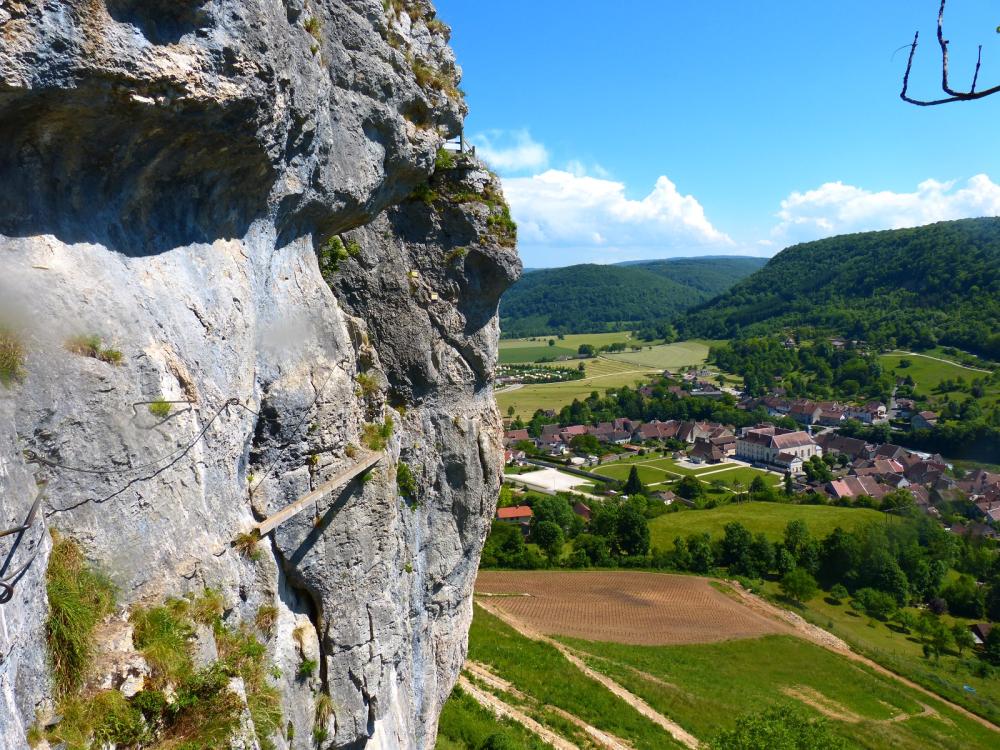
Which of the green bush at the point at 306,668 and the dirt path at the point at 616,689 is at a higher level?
the green bush at the point at 306,668

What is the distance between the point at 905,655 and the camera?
141 feet

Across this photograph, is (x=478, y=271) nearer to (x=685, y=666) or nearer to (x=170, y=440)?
(x=170, y=440)

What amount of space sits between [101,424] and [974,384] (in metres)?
138

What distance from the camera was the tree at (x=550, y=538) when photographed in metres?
53.1

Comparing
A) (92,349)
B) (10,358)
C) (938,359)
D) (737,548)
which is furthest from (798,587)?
(938,359)

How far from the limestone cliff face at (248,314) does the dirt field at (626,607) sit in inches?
1012

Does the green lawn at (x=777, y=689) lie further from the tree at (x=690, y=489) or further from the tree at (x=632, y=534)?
the tree at (x=690, y=489)

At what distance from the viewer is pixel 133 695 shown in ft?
19.2

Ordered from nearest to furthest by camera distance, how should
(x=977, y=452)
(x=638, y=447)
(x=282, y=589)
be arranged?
(x=282, y=589), (x=977, y=452), (x=638, y=447)

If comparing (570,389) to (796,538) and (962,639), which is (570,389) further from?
(962,639)

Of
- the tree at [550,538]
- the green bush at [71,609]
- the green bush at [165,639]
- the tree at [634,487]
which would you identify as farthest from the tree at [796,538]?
the green bush at [71,609]

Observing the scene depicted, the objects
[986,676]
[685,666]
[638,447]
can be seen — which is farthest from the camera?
[638,447]

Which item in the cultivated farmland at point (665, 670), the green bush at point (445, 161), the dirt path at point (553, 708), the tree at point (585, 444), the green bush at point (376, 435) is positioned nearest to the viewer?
the green bush at point (376, 435)

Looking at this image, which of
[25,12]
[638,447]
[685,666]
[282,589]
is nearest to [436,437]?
[282,589]
